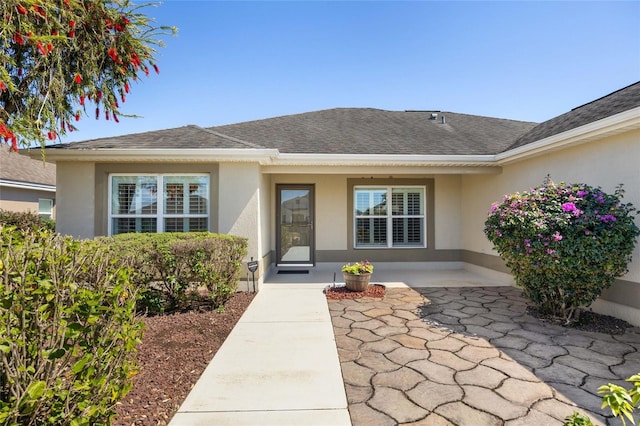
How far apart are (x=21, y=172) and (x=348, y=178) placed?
42.4ft

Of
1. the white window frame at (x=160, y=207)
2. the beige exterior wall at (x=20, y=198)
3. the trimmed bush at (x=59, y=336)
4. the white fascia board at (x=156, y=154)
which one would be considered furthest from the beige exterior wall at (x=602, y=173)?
the beige exterior wall at (x=20, y=198)

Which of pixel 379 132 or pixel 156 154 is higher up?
pixel 379 132

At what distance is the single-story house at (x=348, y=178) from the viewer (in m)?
5.76

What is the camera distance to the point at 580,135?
5.32 meters

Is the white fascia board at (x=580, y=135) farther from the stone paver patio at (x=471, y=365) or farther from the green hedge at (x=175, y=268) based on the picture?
the green hedge at (x=175, y=268)

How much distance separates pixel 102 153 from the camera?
6.36 m

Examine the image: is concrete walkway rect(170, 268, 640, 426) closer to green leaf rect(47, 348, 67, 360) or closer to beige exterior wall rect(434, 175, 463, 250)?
green leaf rect(47, 348, 67, 360)

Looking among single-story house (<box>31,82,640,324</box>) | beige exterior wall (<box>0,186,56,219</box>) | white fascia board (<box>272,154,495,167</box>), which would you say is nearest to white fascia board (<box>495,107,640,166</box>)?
single-story house (<box>31,82,640,324</box>)

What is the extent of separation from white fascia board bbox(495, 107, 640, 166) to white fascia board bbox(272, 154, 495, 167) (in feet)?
2.17

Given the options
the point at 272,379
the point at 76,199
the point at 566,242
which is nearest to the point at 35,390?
the point at 272,379

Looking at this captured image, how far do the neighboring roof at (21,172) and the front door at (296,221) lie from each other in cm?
872

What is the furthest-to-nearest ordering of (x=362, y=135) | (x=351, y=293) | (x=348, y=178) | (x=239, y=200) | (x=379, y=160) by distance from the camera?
(x=348, y=178)
(x=362, y=135)
(x=379, y=160)
(x=239, y=200)
(x=351, y=293)

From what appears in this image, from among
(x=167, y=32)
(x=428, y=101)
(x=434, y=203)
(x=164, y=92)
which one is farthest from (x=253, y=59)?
(x=428, y=101)

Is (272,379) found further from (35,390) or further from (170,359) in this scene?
A: (35,390)
